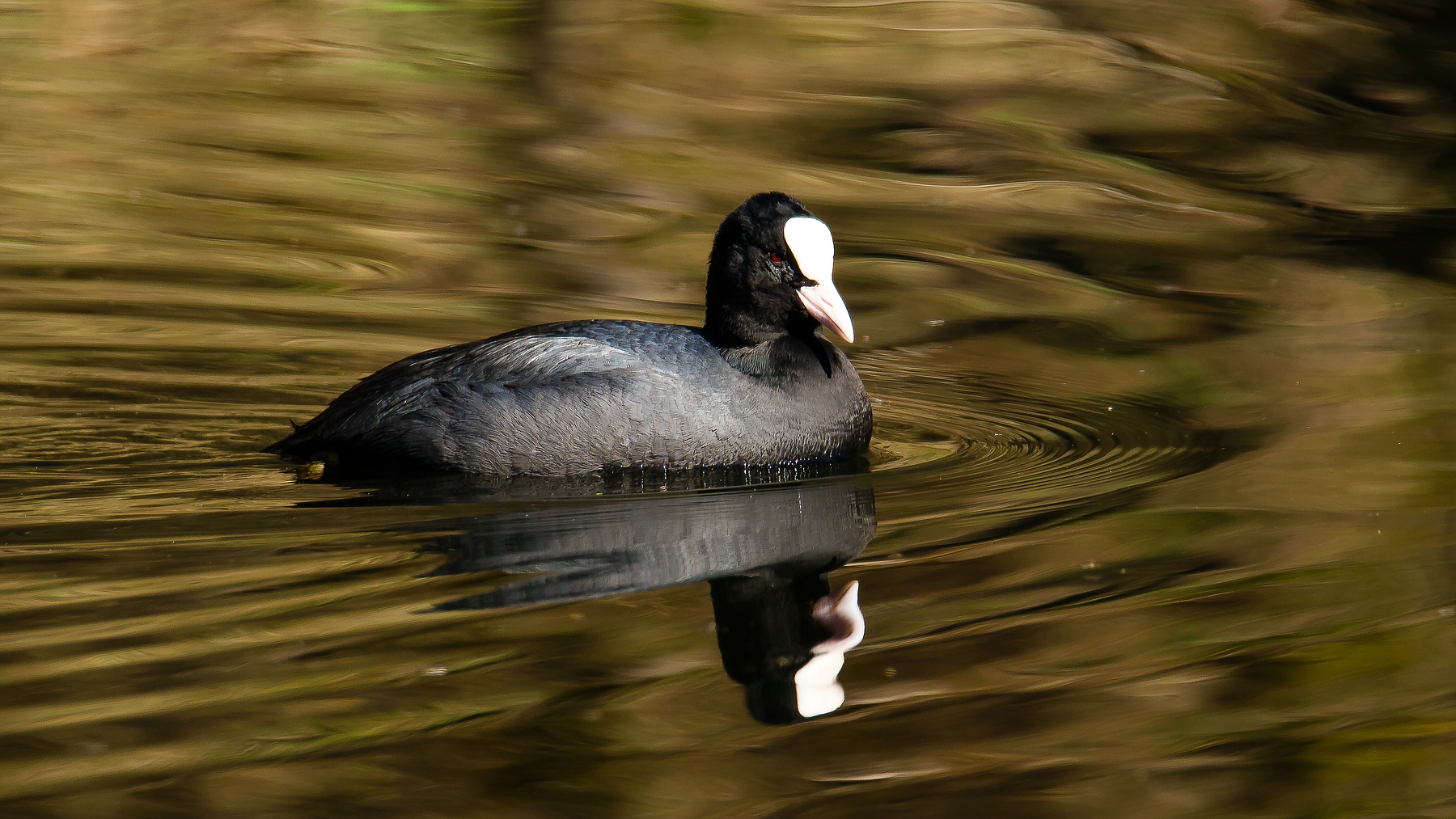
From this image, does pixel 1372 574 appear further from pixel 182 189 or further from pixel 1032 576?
pixel 182 189

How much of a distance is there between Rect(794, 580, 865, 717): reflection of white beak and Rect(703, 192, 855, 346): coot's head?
143cm

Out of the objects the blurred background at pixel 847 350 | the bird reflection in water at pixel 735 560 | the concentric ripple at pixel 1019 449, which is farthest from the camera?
the concentric ripple at pixel 1019 449

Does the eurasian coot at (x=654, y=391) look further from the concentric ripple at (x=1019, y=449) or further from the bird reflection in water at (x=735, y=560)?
the concentric ripple at (x=1019, y=449)

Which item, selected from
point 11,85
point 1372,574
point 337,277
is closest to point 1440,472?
point 1372,574

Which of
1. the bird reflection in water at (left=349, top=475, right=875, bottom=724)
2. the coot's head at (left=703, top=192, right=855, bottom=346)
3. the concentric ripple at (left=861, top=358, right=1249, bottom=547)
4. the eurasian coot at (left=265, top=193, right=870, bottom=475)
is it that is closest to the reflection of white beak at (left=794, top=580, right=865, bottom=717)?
the bird reflection in water at (left=349, top=475, right=875, bottom=724)

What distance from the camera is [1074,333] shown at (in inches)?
313

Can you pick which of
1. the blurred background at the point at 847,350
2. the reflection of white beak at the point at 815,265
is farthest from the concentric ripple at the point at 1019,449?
the reflection of white beak at the point at 815,265

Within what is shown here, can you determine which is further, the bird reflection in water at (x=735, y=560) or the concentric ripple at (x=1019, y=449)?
the concentric ripple at (x=1019, y=449)

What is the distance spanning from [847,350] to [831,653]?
12.1ft

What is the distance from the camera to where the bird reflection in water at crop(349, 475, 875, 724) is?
14.0ft

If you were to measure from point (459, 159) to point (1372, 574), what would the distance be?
6.83 meters

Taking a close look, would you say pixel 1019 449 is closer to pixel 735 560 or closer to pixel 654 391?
pixel 654 391

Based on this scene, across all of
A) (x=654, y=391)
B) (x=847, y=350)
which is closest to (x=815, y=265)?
(x=654, y=391)

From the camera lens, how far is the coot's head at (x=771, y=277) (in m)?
6.02
